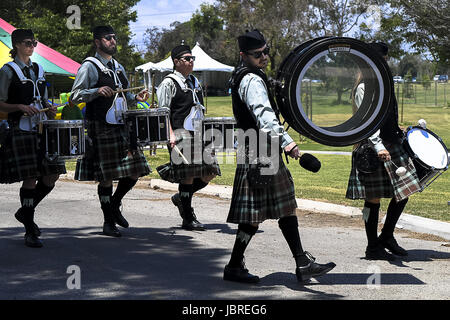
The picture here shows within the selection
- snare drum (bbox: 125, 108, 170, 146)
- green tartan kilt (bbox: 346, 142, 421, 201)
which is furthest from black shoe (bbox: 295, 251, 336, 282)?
snare drum (bbox: 125, 108, 170, 146)

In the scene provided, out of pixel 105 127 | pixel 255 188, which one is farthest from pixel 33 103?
pixel 255 188

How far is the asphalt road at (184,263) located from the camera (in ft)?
16.5

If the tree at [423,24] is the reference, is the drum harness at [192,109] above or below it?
below

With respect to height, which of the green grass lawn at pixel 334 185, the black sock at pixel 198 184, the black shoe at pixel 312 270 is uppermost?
the black sock at pixel 198 184

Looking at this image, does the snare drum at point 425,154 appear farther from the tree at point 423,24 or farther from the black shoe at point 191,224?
the tree at point 423,24

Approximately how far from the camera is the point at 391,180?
612 cm

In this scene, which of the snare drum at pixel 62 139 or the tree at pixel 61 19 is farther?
the tree at pixel 61 19

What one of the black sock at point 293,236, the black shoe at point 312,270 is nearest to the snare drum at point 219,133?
the black sock at point 293,236

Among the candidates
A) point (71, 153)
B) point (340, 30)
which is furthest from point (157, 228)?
point (340, 30)

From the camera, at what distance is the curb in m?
7.41

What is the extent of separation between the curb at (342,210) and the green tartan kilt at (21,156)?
3706 millimetres

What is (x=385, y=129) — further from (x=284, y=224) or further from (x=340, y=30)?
(x=340, y=30)

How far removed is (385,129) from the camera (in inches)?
242

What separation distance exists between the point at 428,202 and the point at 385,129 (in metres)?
3.69
